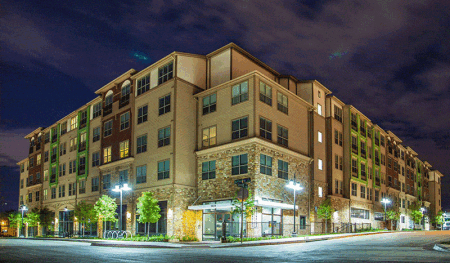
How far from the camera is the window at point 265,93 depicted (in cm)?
3903

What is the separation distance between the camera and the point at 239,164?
126ft

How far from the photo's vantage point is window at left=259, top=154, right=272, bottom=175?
37.9m

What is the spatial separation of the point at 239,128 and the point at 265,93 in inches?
171

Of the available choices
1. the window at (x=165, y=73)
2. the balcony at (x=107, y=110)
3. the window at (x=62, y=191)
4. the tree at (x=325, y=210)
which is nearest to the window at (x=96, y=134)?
the balcony at (x=107, y=110)

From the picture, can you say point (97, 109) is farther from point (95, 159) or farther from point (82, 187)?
point (82, 187)

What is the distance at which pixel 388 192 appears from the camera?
71500mm

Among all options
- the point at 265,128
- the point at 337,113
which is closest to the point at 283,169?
the point at 265,128

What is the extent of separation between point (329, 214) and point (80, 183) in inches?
1374

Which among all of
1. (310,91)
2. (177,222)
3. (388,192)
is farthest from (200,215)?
(388,192)

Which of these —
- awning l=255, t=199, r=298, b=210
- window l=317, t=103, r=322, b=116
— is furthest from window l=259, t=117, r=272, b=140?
window l=317, t=103, r=322, b=116

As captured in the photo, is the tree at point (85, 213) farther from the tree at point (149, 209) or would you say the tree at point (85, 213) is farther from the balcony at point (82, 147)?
the tree at point (149, 209)

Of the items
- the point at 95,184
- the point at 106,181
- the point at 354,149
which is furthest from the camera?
the point at 354,149

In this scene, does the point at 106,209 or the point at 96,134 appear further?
the point at 96,134

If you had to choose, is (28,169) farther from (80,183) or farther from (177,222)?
(177,222)
